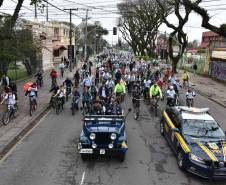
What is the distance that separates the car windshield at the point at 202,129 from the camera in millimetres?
12320

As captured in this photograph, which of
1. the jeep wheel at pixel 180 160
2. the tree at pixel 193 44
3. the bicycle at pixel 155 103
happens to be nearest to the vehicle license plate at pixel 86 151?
the jeep wheel at pixel 180 160

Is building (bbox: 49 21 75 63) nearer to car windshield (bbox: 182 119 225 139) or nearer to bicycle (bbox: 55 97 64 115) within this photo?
bicycle (bbox: 55 97 64 115)

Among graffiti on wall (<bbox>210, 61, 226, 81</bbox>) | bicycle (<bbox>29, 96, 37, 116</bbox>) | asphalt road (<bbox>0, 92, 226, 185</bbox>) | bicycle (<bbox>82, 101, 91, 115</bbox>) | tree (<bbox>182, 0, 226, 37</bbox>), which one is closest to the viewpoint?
asphalt road (<bbox>0, 92, 226, 185</bbox>)

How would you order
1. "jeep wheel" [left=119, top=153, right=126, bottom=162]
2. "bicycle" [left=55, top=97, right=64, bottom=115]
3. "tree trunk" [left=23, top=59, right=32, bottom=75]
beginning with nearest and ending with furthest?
1. "jeep wheel" [left=119, top=153, right=126, bottom=162]
2. "bicycle" [left=55, top=97, right=64, bottom=115]
3. "tree trunk" [left=23, top=59, right=32, bottom=75]

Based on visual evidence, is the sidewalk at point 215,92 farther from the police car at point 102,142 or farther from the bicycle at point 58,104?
the police car at point 102,142

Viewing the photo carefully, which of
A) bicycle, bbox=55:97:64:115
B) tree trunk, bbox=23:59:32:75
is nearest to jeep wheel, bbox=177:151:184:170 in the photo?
bicycle, bbox=55:97:64:115

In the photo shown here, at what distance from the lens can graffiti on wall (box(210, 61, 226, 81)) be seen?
128ft

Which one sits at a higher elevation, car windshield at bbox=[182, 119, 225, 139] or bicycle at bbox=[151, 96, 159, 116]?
car windshield at bbox=[182, 119, 225, 139]

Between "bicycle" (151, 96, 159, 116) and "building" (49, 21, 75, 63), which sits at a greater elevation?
"building" (49, 21, 75, 63)

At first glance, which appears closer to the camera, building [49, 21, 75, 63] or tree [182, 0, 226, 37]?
tree [182, 0, 226, 37]

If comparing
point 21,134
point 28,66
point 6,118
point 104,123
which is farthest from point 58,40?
point 104,123

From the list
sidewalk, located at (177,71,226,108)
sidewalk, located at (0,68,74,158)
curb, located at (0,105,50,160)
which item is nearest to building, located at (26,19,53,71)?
sidewalk, located at (0,68,74,158)

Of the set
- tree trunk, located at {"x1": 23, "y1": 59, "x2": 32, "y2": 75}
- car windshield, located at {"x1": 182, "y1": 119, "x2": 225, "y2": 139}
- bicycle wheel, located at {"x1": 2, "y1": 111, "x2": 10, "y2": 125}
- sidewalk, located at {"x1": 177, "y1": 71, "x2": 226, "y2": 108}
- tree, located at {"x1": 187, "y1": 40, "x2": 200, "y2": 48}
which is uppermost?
tree, located at {"x1": 187, "y1": 40, "x2": 200, "y2": 48}

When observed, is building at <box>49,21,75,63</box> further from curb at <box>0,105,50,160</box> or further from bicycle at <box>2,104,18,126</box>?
bicycle at <box>2,104,18,126</box>
